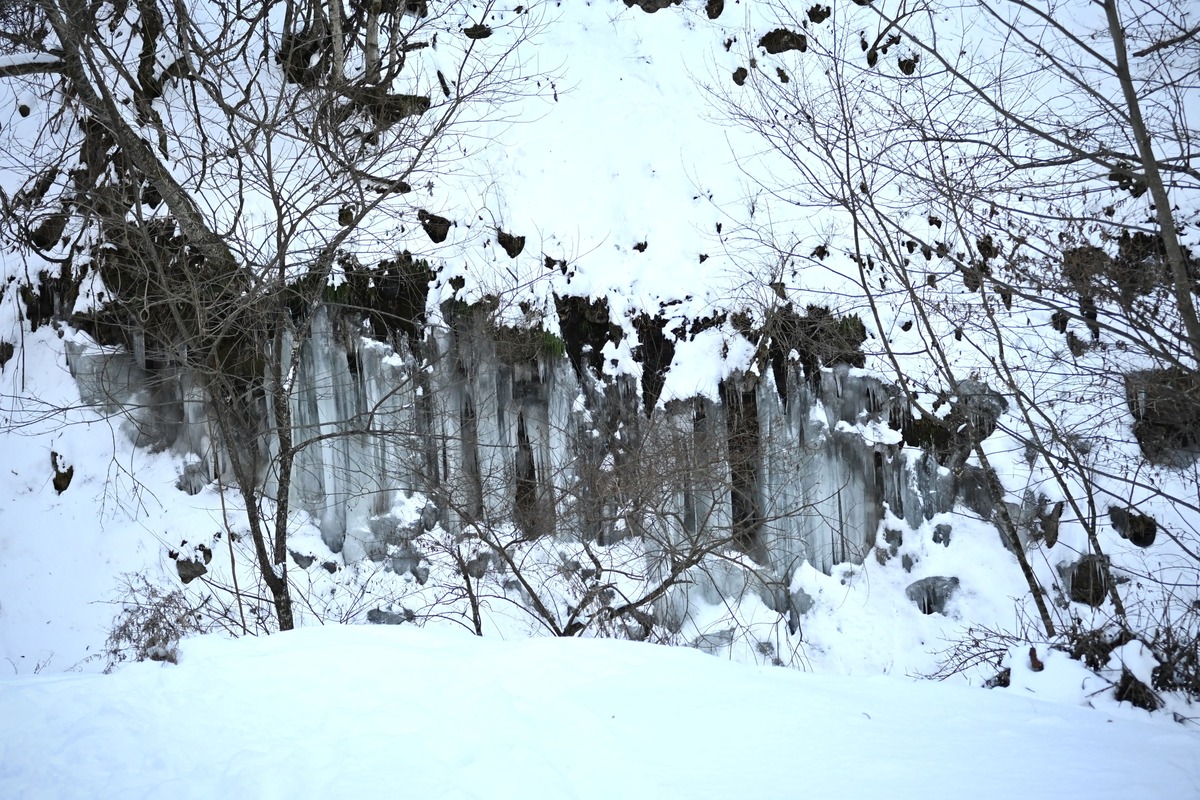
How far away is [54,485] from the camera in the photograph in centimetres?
783

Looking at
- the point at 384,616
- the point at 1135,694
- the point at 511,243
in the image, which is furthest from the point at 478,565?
the point at 1135,694

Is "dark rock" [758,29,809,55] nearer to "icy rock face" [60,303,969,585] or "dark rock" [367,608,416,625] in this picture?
"icy rock face" [60,303,969,585]

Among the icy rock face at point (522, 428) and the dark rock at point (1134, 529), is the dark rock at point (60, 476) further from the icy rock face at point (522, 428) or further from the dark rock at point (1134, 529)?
the dark rock at point (1134, 529)

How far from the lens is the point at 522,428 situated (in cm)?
796

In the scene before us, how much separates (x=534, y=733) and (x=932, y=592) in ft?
19.3

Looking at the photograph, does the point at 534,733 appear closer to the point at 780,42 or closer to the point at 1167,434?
the point at 1167,434

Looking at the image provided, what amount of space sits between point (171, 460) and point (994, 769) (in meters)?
7.60

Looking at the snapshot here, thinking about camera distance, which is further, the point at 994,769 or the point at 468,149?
the point at 468,149

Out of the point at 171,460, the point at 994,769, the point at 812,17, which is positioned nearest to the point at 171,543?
the point at 171,460

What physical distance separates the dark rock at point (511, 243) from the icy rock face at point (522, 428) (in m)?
0.97

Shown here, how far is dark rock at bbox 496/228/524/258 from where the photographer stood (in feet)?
28.3

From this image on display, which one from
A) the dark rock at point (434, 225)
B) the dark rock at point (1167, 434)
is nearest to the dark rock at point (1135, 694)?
the dark rock at point (1167, 434)

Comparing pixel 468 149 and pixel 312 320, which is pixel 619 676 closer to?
pixel 312 320

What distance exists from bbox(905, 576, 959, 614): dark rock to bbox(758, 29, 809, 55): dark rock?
21.1 ft
